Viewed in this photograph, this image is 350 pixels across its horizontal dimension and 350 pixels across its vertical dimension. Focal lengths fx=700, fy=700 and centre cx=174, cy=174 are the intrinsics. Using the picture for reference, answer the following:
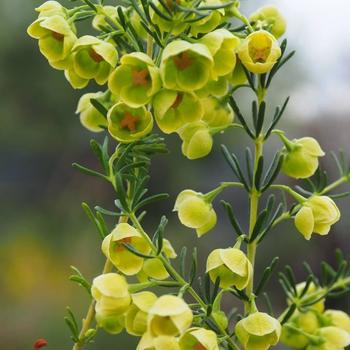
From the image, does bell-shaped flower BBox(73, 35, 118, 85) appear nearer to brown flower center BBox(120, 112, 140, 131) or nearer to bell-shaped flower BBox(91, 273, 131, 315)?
brown flower center BBox(120, 112, 140, 131)

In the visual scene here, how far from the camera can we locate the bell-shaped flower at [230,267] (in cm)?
57

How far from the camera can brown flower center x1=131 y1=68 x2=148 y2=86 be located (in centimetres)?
56

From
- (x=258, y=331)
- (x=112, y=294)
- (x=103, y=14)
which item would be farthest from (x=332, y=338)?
(x=103, y=14)

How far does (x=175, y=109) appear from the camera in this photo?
22.6 inches

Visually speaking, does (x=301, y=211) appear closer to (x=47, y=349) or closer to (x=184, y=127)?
(x=184, y=127)

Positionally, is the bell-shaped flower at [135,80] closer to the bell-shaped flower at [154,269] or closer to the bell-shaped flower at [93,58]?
the bell-shaped flower at [93,58]

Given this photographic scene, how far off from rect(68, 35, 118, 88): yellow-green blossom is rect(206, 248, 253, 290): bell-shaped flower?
19 centimetres

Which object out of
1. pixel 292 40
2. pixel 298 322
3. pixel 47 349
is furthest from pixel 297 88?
pixel 298 322

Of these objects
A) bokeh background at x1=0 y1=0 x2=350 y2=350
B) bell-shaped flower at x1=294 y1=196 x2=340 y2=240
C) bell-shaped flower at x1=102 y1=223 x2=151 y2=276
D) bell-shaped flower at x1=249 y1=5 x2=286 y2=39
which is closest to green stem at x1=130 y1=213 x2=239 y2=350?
bell-shaped flower at x1=102 y1=223 x2=151 y2=276

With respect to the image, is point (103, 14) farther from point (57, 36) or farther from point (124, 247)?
point (124, 247)

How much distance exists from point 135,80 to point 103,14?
11 centimetres

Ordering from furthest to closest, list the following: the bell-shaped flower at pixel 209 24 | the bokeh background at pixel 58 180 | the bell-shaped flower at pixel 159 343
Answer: the bokeh background at pixel 58 180
the bell-shaped flower at pixel 209 24
the bell-shaped flower at pixel 159 343

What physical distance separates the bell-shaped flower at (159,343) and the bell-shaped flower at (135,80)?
0.60ft

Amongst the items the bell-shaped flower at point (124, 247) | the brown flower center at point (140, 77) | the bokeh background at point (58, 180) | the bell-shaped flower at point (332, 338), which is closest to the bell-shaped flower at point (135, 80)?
the brown flower center at point (140, 77)
